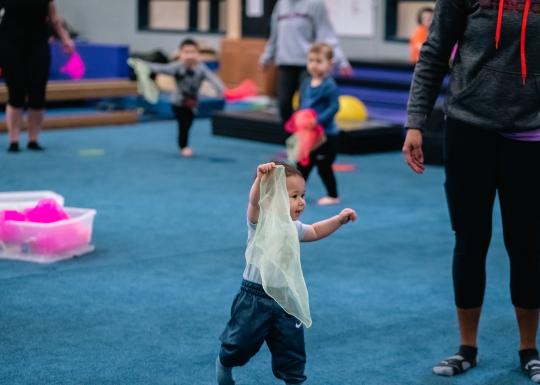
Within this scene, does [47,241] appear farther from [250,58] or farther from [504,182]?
[250,58]

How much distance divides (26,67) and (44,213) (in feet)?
11.0

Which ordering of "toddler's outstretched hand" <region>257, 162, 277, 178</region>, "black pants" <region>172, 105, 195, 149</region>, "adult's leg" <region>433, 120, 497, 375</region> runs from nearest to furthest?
"toddler's outstretched hand" <region>257, 162, 277, 178</region>
"adult's leg" <region>433, 120, 497, 375</region>
"black pants" <region>172, 105, 195, 149</region>

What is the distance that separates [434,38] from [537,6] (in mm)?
336

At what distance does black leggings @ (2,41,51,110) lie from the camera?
7.89m

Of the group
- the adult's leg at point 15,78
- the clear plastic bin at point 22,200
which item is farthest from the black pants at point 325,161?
the adult's leg at point 15,78

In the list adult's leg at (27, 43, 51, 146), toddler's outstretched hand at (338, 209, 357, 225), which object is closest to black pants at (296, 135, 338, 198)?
adult's leg at (27, 43, 51, 146)

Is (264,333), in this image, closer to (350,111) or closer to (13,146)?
(13,146)

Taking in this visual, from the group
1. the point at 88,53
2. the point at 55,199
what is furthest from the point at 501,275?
the point at 88,53

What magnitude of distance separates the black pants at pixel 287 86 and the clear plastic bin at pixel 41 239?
359cm

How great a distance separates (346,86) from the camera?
1205 centimetres

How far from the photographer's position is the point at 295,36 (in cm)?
821

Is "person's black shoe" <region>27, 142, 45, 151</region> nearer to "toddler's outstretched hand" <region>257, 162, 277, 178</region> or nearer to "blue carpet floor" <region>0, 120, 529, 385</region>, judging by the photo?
"blue carpet floor" <region>0, 120, 529, 385</region>

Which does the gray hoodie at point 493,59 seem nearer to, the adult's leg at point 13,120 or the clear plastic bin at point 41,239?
the clear plastic bin at point 41,239

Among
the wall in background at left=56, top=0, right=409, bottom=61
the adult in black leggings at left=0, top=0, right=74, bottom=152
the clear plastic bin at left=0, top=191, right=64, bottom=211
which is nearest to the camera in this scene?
the clear plastic bin at left=0, top=191, right=64, bottom=211
